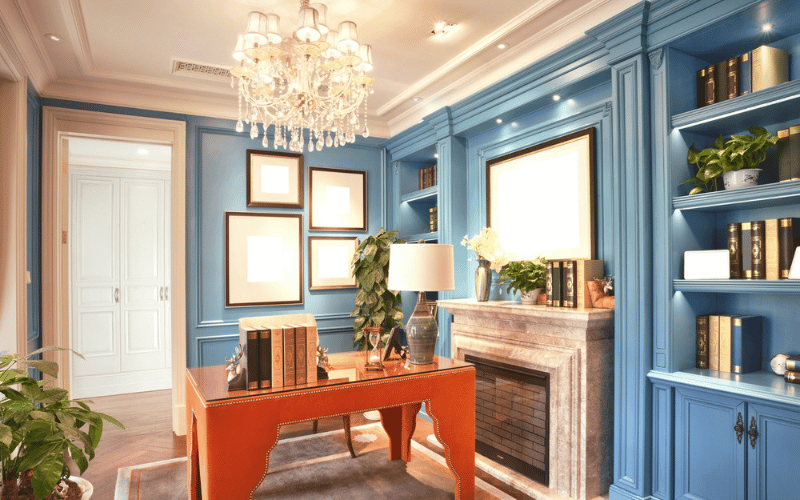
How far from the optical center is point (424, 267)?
269 centimetres

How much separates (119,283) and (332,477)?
3805 millimetres

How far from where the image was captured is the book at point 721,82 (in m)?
2.41

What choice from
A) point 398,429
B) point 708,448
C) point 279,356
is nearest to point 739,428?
point 708,448

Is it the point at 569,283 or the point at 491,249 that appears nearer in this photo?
the point at 569,283

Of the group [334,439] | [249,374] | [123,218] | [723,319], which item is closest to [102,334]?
[123,218]

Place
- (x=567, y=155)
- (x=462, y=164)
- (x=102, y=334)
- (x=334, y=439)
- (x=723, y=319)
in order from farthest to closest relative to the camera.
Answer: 1. (x=102, y=334)
2. (x=462, y=164)
3. (x=334, y=439)
4. (x=567, y=155)
5. (x=723, y=319)

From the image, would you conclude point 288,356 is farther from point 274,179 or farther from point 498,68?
point 274,179

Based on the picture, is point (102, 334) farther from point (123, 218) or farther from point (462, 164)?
point (462, 164)

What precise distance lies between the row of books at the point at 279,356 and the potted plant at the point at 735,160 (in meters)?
1.99

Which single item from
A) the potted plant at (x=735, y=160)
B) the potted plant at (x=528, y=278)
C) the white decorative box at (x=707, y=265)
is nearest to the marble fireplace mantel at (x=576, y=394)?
the potted plant at (x=528, y=278)

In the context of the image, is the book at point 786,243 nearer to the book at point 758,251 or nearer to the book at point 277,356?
the book at point 758,251

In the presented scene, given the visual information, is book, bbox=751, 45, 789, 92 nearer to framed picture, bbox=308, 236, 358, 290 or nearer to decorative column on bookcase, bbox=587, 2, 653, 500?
decorative column on bookcase, bbox=587, 2, 653, 500

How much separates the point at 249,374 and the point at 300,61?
5.22ft

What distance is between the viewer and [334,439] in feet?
12.6
